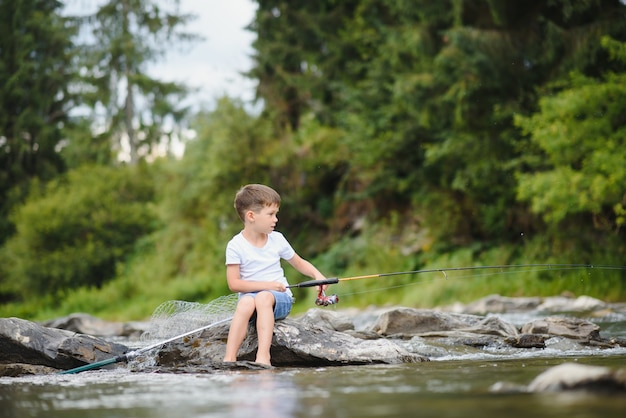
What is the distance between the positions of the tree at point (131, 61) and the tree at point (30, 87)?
1.16m

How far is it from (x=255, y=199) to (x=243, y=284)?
0.60 m

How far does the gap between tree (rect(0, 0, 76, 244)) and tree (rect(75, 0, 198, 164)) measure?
1161 millimetres

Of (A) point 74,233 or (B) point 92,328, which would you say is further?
(A) point 74,233

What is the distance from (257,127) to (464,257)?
7.41 m

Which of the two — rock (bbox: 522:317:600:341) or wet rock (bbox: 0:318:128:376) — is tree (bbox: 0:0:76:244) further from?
rock (bbox: 522:317:600:341)

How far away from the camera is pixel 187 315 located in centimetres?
641

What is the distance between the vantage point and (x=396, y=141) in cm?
2014

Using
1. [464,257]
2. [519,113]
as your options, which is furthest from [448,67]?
[464,257]

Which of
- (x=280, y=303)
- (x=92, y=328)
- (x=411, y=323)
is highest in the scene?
(x=280, y=303)

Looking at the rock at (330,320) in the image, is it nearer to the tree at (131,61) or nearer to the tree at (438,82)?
the tree at (438,82)

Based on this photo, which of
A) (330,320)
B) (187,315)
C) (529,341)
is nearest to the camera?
(187,315)

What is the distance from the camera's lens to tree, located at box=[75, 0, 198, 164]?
33031 millimetres

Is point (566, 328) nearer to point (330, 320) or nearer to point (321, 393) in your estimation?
point (330, 320)

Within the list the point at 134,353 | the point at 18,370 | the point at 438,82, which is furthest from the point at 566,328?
the point at 438,82
